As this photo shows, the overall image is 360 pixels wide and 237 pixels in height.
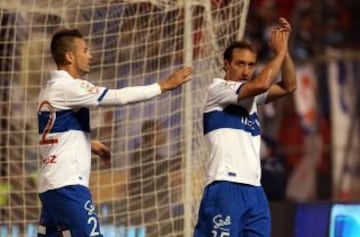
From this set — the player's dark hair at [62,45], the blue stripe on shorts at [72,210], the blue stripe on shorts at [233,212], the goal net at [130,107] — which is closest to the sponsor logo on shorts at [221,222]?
the blue stripe on shorts at [233,212]

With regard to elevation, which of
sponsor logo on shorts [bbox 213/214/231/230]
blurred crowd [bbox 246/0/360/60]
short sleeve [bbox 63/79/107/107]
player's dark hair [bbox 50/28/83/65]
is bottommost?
sponsor logo on shorts [bbox 213/214/231/230]

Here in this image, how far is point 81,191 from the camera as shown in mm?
7363

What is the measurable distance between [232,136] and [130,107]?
224 centimetres

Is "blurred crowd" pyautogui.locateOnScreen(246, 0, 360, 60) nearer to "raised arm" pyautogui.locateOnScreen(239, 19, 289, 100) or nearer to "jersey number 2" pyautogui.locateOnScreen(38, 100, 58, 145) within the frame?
"raised arm" pyautogui.locateOnScreen(239, 19, 289, 100)

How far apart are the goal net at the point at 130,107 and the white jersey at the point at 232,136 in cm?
177

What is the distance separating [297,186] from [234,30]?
4234 mm

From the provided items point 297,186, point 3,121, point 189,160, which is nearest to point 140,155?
point 189,160

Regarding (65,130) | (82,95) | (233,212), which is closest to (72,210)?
(65,130)

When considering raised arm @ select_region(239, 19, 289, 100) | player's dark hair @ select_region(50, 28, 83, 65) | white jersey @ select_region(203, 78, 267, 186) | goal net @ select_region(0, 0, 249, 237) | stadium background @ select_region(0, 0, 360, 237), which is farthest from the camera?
goal net @ select_region(0, 0, 249, 237)

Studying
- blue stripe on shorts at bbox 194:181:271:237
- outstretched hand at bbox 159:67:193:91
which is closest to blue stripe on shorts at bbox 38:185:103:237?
blue stripe on shorts at bbox 194:181:271:237

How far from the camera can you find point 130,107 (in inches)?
377

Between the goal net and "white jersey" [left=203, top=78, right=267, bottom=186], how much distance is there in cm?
177

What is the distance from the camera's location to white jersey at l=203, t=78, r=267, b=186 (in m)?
7.40

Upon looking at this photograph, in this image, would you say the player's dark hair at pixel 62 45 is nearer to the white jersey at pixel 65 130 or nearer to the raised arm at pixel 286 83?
the white jersey at pixel 65 130
